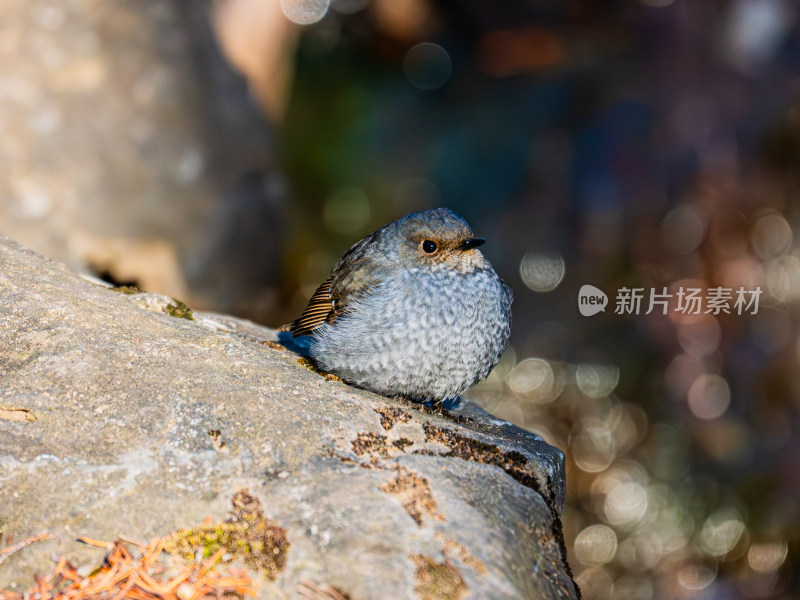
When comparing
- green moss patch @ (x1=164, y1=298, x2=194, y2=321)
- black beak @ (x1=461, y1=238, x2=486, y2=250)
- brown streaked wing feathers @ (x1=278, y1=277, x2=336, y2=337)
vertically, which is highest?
black beak @ (x1=461, y1=238, x2=486, y2=250)

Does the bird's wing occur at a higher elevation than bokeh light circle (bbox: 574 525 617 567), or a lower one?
higher

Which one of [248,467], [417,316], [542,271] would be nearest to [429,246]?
[417,316]

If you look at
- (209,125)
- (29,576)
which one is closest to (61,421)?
(29,576)

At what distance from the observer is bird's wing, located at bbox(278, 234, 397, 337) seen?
13.7 feet

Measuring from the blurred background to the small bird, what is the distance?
3.49 m

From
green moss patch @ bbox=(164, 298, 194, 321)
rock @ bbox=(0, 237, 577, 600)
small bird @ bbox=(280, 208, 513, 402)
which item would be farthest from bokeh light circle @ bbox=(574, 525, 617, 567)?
green moss patch @ bbox=(164, 298, 194, 321)

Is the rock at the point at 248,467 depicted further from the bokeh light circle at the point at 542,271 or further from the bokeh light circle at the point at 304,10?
the bokeh light circle at the point at 304,10

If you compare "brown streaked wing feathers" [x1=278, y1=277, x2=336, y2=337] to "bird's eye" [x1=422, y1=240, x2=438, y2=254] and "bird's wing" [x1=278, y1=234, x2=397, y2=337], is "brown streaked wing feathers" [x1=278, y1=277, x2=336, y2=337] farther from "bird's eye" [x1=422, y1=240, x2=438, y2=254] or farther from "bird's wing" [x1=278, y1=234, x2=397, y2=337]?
"bird's eye" [x1=422, y1=240, x2=438, y2=254]

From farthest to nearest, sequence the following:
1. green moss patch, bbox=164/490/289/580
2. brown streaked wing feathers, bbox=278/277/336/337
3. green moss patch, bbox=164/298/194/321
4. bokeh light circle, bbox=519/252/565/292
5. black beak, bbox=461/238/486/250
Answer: bokeh light circle, bbox=519/252/565/292 < brown streaked wing feathers, bbox=278/277/336/337 < green moss patch, bbox=164/298/194/321 < black beak, bbox=461/238/486/250 < green moss patch, bbox=164/490/289/580

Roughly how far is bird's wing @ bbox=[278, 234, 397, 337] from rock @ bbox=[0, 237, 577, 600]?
2.11 feet

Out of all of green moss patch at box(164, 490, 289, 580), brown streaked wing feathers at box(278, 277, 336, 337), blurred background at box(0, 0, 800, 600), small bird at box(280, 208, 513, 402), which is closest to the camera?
green moss patch at box(164, 490, 289, 580)

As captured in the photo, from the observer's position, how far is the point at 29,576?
241cm

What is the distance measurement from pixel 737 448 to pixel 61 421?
6159mm

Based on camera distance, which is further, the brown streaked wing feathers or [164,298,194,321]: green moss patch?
the brown streaked wing feathers
